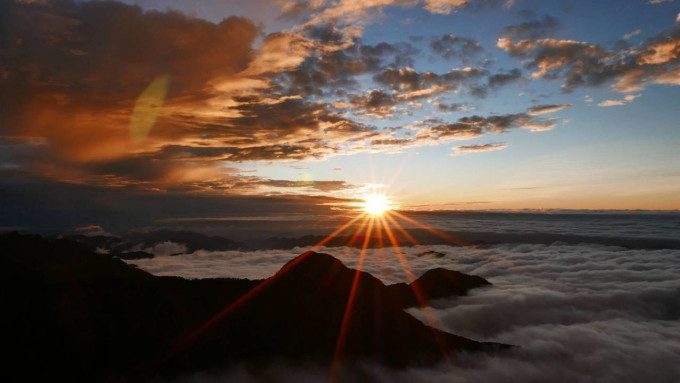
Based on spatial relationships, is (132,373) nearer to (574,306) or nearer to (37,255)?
(37,255)

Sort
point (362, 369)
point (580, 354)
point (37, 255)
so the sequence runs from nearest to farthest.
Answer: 1. point (362, 369)
2. point (580, 354)
3. point (37, 255)

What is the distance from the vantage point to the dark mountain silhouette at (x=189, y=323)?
5447cm

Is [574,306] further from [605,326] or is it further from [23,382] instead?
[23,382]

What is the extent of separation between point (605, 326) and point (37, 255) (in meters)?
219

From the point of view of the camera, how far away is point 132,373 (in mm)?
60812

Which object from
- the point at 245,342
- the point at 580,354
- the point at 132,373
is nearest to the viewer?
the point at 132,373

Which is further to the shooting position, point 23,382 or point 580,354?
point 580,354

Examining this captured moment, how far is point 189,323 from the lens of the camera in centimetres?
6975

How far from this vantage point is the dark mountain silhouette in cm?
5447

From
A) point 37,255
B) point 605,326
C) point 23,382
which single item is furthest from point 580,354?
point 37,255

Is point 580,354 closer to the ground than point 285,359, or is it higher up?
closer to the ground

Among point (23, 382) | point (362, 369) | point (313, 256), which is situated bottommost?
point (362, 369)

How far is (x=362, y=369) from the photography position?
77.5 metres

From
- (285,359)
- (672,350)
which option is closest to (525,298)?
(672,350)
